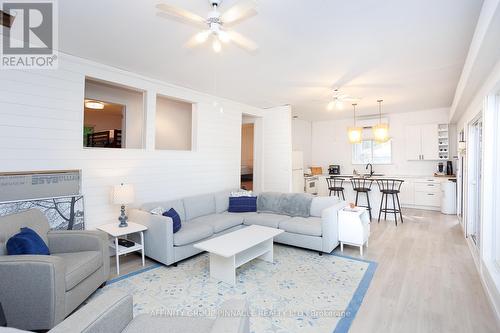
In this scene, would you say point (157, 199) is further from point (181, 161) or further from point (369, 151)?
point (369, 151)

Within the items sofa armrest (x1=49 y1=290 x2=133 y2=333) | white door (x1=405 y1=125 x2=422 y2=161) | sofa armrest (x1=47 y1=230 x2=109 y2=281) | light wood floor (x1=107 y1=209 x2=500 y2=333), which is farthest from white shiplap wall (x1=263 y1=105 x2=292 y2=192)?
sofa armrest (x1=49 y1=290 x2=133 y2=333)

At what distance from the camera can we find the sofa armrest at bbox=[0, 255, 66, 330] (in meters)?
1.97

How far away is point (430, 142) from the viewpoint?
6844 mm

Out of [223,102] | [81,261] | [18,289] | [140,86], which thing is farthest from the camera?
[223,102]

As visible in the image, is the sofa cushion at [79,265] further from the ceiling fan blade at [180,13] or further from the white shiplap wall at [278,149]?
the white shiplap wall at [278,149]

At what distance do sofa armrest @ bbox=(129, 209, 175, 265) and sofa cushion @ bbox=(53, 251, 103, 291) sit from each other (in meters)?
0.75

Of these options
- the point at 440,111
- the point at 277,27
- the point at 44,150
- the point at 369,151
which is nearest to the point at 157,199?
the point at 44,150

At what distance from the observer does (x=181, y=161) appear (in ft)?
15.1

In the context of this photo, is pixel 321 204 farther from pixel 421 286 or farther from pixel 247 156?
pixel 247 156

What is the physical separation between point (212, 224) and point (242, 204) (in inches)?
39.1

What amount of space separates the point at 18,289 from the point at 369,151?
824cm

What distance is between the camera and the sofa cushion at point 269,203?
4.71m

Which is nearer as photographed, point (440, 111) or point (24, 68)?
point (24, 68)

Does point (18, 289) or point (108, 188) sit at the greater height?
point (108, 188)
